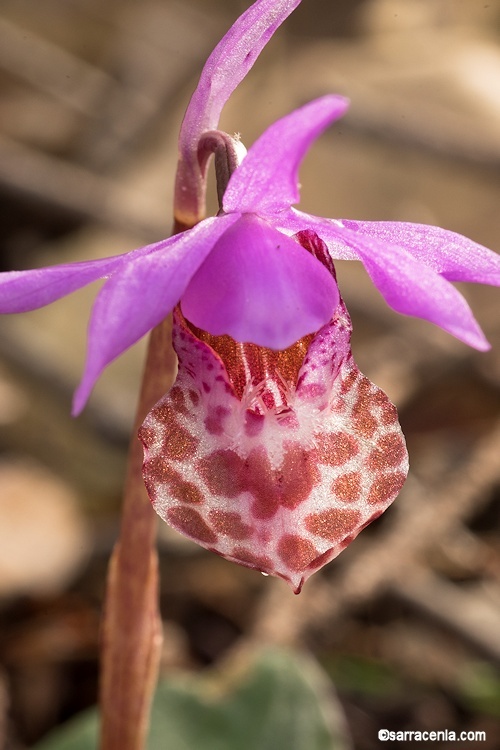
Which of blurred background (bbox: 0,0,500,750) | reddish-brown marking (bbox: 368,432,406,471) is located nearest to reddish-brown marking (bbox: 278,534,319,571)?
reddish-brown marking (bbox: 368,432,406,471)

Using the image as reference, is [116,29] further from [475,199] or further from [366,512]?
[366,512]

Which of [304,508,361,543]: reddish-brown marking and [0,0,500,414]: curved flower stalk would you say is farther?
[304,508,361,543]: reddish-brown marking

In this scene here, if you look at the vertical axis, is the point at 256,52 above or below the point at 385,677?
above

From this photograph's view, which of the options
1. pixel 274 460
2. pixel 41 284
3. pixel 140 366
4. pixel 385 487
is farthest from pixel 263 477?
pixel 140 366

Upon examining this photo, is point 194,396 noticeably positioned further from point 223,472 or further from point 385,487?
point 385,487

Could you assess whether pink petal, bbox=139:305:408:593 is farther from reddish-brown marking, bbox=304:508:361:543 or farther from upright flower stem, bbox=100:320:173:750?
upright flower stem, bbox=100:320:173:750

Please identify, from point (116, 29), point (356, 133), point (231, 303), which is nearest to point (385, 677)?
point (231, 303)

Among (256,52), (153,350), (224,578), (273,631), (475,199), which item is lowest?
(224,578)

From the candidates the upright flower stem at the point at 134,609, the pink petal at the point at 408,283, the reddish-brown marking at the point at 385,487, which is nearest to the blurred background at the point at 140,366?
the upright flower stem at the point at 134,609
